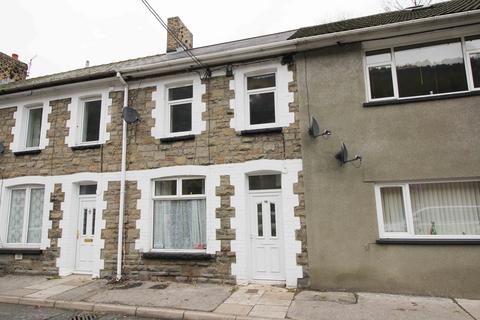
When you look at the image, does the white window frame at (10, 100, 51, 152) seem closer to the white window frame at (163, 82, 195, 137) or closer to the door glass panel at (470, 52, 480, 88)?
the white window frame at (163, 82, 195, 137)

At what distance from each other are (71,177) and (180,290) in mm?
4596

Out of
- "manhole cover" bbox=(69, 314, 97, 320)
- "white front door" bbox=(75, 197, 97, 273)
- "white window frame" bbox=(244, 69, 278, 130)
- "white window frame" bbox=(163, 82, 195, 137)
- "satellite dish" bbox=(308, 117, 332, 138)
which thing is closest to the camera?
"manhole cover" bbox=(69, 314, 97, 320)

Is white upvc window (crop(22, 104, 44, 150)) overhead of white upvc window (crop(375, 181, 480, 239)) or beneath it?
overhead

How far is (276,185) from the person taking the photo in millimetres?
7898

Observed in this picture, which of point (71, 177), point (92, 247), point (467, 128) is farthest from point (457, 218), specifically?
point (71, 177)

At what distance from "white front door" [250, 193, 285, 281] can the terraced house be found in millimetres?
33

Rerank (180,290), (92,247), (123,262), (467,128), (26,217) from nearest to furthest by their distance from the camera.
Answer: (467,128), (180,290), (123,262), (92,247), (26,217)

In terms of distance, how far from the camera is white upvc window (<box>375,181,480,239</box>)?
6602 millimetres

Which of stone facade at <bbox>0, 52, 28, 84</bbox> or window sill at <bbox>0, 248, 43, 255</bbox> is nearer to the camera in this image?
window sill at <bbox>0, 248, 43, 255</bbox>

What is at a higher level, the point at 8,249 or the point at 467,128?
the point at 467,128

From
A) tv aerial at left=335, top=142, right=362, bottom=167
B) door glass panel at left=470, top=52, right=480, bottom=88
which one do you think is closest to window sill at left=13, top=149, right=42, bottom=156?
tv aerial at left=335, top=142, right=362, bottom=167

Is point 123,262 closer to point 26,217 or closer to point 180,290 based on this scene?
point 180,290

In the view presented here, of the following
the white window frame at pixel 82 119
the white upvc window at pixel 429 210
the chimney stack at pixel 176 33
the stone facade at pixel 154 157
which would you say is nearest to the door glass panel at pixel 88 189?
the stone facade at pixel 154 157

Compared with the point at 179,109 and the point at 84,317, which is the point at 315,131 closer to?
the point at 179,109
